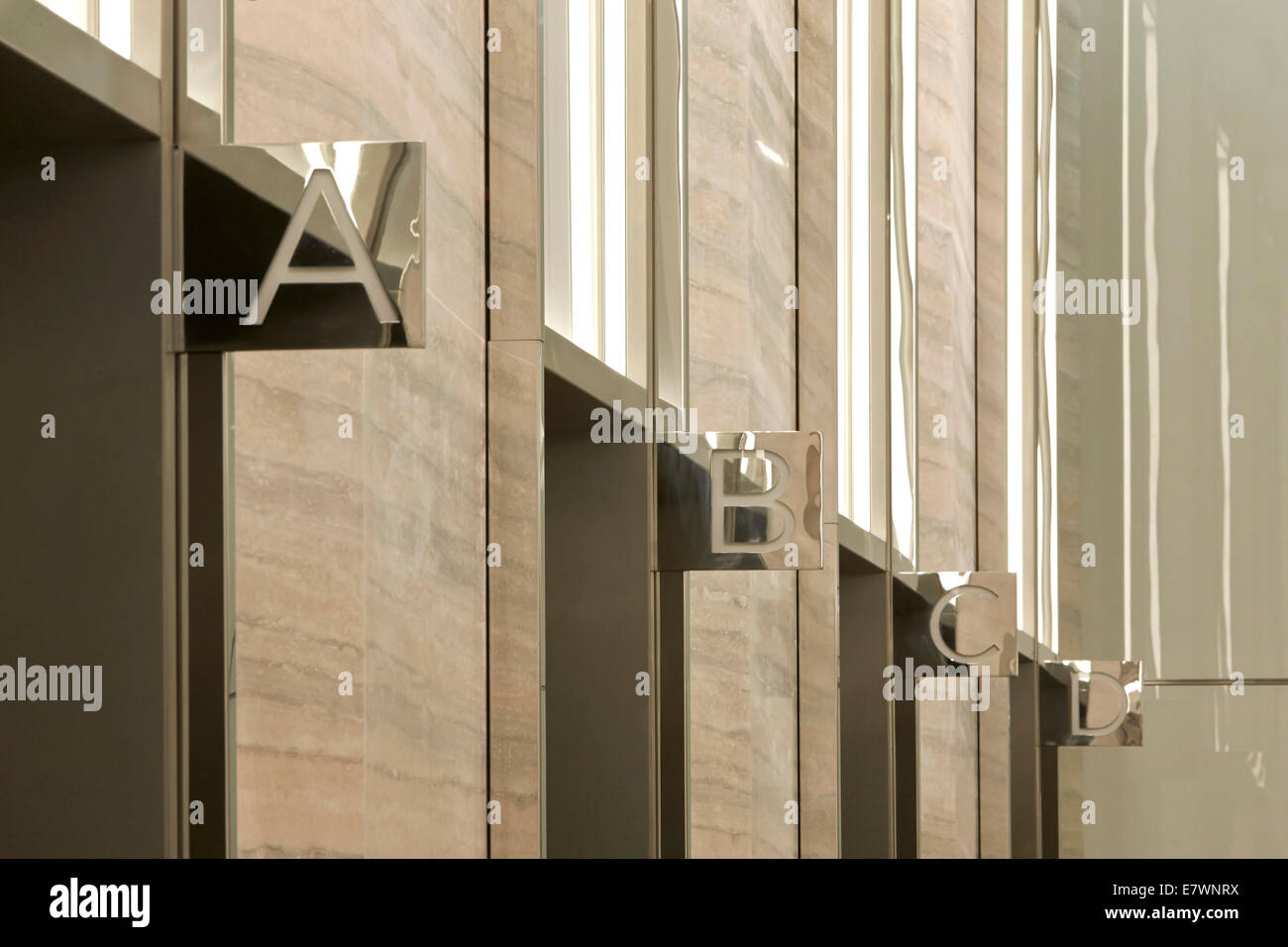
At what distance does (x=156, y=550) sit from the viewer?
2.08 m

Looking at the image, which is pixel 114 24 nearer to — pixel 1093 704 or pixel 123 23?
pixel 123 23

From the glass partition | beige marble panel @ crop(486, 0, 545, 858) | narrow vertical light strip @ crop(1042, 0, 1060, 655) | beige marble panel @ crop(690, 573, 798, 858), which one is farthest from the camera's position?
the glass partition

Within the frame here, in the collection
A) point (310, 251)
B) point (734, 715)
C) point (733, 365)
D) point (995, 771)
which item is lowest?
point (995, 771)

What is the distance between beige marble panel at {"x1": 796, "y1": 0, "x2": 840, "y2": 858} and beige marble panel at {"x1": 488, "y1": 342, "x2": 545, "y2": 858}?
2851 millimetres

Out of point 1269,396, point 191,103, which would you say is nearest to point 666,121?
point 191,103

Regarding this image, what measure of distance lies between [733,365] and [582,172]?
1.53 meters

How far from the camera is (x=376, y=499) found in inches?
121

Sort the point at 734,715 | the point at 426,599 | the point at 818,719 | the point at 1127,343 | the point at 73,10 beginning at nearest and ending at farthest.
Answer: the point at 73,10 < the point at 426,599 < the point at 734,715 < the point at 818,719 < the point at 1127,343

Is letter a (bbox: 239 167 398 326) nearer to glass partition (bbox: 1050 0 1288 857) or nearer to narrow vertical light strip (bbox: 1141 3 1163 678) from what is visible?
glass partition (bbox: 1050 0 1288 857)

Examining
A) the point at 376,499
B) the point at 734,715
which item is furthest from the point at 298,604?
the point at 734,715

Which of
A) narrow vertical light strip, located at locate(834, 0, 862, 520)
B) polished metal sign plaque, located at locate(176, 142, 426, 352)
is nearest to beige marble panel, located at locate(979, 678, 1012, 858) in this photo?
narrow vertical light strip, located at locate(834, 0, 862, 520)

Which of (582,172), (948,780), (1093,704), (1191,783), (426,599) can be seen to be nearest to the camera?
(426,599)

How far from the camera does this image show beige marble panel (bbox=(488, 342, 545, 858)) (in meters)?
3.69

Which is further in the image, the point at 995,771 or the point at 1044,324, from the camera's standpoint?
the point at 1044,324
